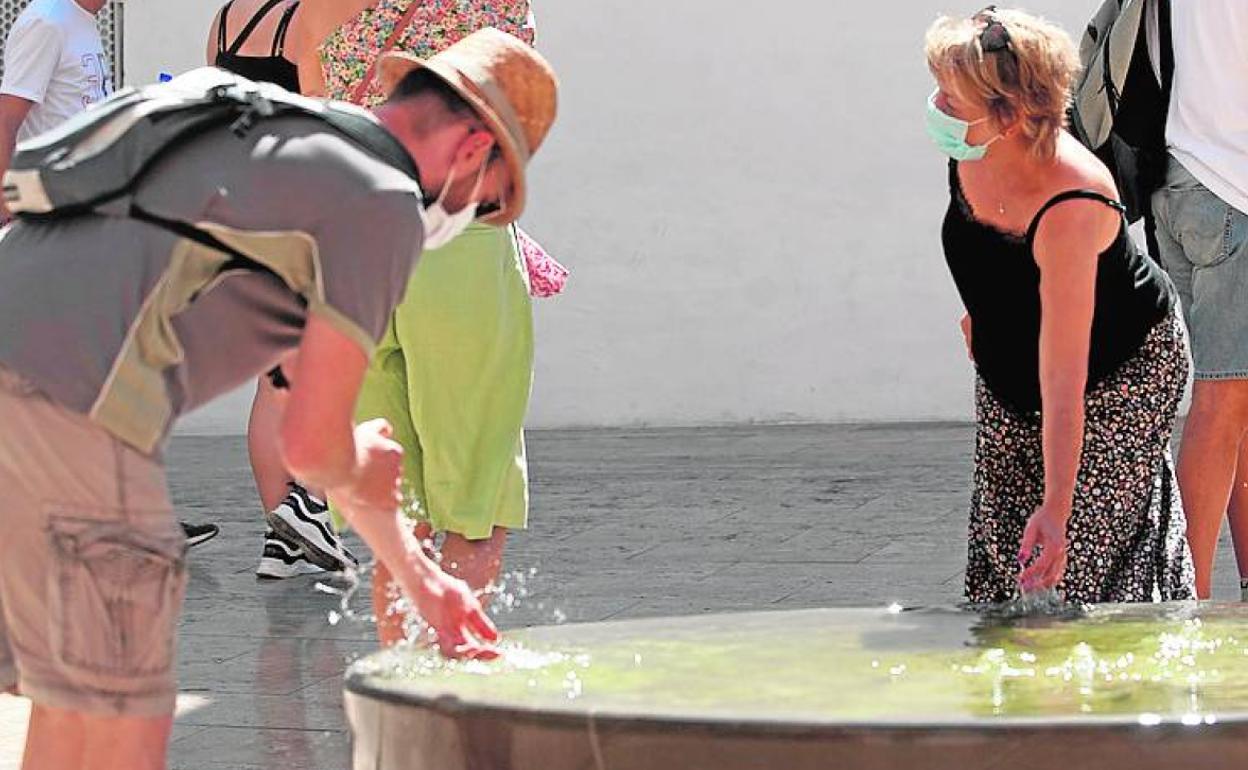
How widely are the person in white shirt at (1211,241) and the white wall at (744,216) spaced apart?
556 centimetres

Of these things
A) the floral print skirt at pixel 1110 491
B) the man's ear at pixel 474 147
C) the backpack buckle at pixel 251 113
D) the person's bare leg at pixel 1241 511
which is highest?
the backpack buckle at pixel 251 113

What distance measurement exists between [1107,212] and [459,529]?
4.33ft

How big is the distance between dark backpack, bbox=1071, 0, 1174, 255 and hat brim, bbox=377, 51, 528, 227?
8.74ft

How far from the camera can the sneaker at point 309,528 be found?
6.44 meters

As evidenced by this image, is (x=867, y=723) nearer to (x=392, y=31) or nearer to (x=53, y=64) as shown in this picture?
(x=392, y=31)

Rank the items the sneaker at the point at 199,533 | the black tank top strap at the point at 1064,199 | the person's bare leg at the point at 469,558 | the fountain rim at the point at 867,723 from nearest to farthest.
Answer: the fountain rim at the point at 867,723 < the black tank top strap at the point at 1064,199 < the person's bare leg at the point at 469,558 < the sneaker at the point at 199,533

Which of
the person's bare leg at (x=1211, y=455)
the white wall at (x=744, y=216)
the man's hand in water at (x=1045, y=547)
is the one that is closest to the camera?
the man's hand in water at (x=1045, y=547)

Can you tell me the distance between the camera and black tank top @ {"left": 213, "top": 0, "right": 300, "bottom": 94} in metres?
6.15

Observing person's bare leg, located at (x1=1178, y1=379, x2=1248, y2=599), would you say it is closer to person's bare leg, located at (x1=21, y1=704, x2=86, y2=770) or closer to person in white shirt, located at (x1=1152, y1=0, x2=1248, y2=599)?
person in white shirt, located at (x1=1152, y1=0, x2=1248, y2=599)

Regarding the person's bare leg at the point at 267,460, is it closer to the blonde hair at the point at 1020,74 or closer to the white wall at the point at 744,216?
the blonde hair at the point at 1020,74

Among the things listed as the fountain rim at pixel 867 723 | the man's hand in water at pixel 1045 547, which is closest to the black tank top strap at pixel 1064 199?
the man's hand in water at pixel 1045 547

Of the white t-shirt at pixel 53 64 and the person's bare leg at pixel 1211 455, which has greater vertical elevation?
the white t-shirt at pixel 53 64


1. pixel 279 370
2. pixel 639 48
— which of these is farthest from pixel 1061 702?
pixel 639 48

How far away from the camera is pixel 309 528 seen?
255 inches
